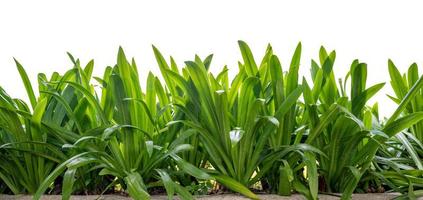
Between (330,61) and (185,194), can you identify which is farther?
(330,61)

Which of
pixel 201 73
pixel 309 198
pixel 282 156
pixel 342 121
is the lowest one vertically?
pixel 309 198

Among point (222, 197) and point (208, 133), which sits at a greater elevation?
point (208, 133)

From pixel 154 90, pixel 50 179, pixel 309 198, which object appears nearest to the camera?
pixel 50 179

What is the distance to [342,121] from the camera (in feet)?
5.94

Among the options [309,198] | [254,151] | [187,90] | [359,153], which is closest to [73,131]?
[187,90]

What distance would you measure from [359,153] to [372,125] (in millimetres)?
180

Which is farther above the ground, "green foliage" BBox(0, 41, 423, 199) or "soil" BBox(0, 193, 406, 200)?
"green foliage" BBox(0, 41, 423, 199)

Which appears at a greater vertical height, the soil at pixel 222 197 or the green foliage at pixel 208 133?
the green foliage at pixel 208 133

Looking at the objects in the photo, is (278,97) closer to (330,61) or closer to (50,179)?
(330,61)

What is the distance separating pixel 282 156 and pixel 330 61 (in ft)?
1.42

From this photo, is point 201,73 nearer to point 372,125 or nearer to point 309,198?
point 309,198

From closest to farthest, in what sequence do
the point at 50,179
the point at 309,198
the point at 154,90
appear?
the point at 50,179 → the point at 309,198 → the point at 154,90

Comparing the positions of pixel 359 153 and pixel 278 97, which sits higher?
pixel 278 97

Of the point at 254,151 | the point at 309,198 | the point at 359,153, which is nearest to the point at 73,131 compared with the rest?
the point at 254,151
